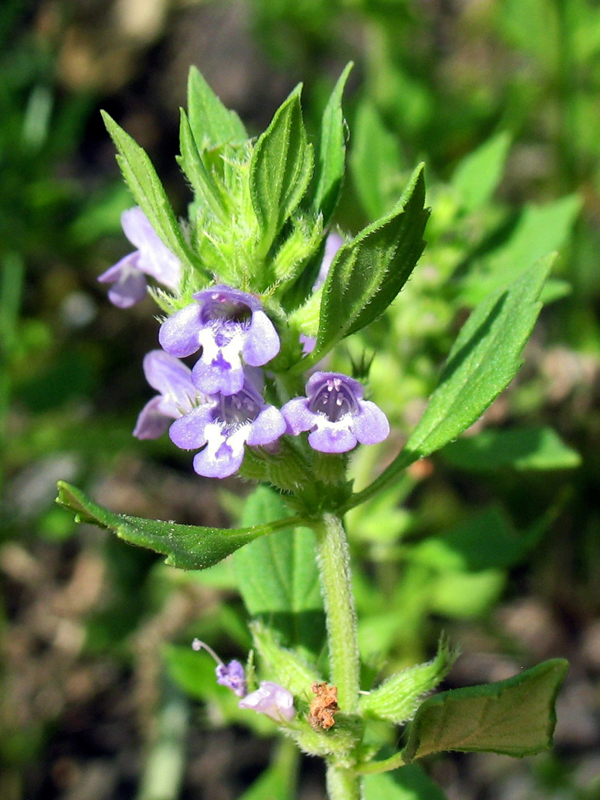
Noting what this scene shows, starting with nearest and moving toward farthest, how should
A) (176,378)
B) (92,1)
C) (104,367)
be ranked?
(176,378) < (104,367) < (92,1)

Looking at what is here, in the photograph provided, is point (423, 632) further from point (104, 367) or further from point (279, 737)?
point (104, 367)

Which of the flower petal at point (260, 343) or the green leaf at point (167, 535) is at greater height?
the flower petal at point (260, 343)

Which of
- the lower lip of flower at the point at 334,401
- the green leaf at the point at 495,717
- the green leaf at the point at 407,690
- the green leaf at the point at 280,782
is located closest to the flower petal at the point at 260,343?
the lower lip of flower at the point at 334,401

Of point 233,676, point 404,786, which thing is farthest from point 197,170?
point 404,786

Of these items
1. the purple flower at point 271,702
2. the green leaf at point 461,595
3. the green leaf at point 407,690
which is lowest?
the green leaf at point 407,690

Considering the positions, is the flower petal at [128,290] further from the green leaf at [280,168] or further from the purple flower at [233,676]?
the purple flower at [233,676]

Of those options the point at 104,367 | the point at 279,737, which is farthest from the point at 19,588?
the point at 279,737

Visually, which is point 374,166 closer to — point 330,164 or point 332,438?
point 330,164
